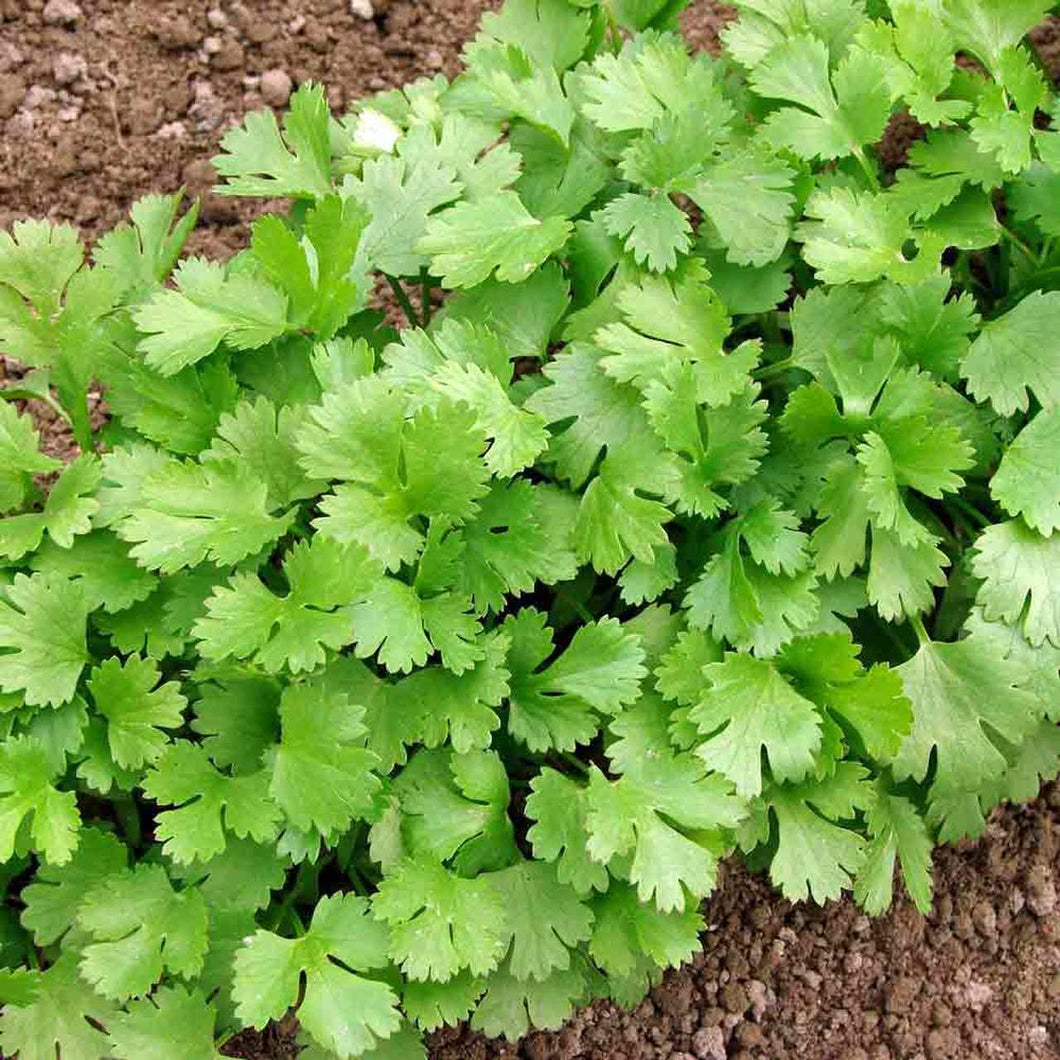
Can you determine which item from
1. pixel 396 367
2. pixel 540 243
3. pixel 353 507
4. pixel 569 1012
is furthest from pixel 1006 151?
pixel 569 1012

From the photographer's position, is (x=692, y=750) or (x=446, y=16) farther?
(x=446, y=16)

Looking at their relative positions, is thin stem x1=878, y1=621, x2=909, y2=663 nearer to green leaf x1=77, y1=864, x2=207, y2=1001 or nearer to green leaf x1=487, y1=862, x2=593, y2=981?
green leaf x1=487, y1=862, x2=593, y2=981

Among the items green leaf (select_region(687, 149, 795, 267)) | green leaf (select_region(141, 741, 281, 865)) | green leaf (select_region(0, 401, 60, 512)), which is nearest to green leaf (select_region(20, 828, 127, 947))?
green leaf (select_region(141, 741, 281, 865))

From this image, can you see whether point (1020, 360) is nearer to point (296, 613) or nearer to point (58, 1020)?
point (296, 613)

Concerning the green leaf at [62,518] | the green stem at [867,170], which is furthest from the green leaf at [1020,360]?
the green leaf at [62,518]

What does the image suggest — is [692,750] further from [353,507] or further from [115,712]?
[115,712]
